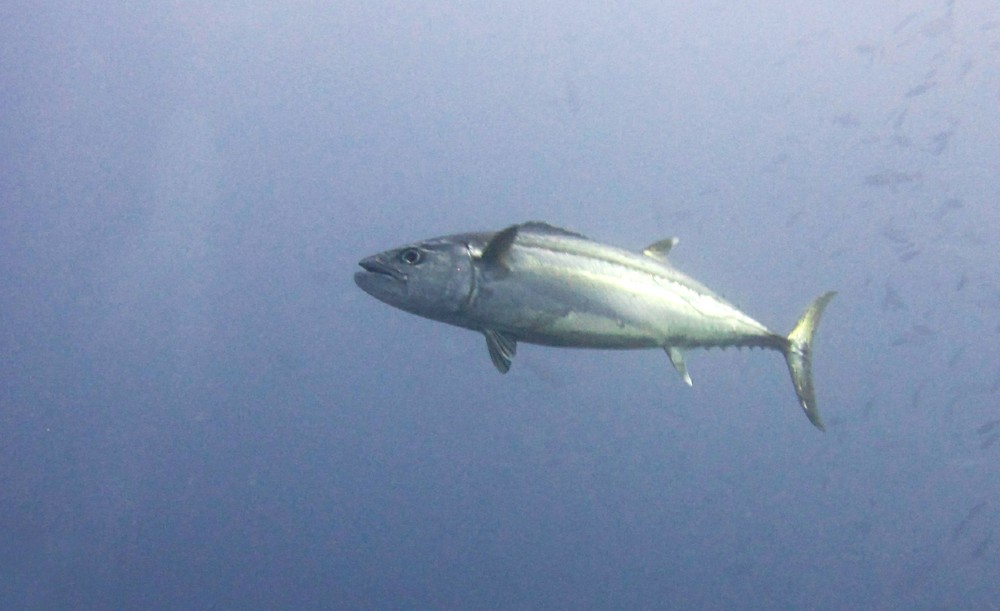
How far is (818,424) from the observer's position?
452cm

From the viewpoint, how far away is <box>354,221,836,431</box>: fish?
332 cm

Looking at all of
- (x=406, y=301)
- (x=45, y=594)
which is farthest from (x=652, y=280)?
(x=45, y=594)

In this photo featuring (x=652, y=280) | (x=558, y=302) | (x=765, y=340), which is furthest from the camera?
(x=765, y=340)

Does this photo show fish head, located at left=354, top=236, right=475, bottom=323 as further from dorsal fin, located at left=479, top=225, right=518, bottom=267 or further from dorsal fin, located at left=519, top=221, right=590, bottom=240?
dorsal fin, located at left=519, top=221, right=590, bottom=240

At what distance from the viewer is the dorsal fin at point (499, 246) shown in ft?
10.7

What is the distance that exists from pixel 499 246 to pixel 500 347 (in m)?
0.48

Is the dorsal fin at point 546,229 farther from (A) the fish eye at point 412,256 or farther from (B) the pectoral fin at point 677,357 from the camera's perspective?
(B) the pectoral fin at point 677,357

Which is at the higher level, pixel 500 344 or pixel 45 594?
pixel 500 344

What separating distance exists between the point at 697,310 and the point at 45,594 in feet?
58.2

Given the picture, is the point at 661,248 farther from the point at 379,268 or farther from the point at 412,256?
the point at 379,268

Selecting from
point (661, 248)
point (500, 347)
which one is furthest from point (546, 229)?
point (661, 248)

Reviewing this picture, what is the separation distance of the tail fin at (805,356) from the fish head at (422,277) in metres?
2.34

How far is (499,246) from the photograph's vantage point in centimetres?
332

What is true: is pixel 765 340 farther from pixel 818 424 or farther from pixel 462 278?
pixel 462 278
